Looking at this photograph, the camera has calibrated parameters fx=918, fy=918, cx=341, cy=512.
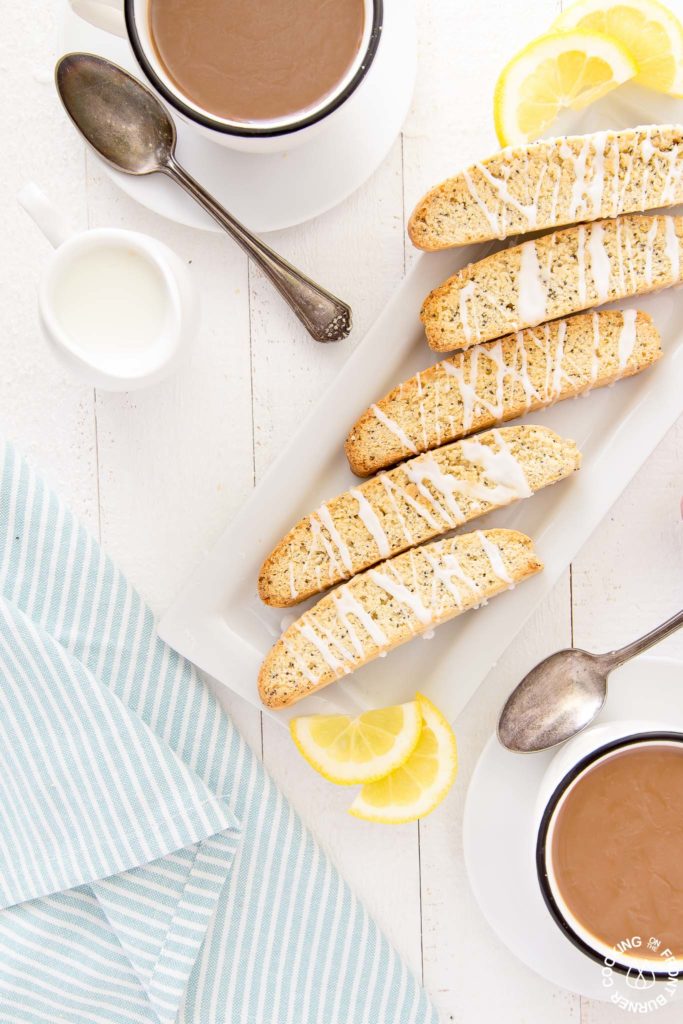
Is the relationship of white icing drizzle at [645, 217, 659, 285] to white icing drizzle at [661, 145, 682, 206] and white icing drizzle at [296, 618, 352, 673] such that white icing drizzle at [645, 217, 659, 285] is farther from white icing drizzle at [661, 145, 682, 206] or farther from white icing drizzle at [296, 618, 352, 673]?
white icing drizzle at [296, 618, 352, 673]

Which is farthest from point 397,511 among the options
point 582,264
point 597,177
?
point 597,177

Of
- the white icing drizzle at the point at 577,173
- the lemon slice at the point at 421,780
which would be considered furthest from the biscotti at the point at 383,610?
the white icing drizzle at the point at 577,173

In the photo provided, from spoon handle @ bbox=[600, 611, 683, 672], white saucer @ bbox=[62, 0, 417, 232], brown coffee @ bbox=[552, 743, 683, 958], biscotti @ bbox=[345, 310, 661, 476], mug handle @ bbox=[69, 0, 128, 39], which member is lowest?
brown coffee @ bbox=[552, 743, 683, 958]

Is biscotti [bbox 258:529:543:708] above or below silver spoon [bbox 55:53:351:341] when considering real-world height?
below

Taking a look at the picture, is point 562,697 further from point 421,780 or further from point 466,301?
point 466,301

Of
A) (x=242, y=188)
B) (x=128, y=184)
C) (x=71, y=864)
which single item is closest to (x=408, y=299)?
(x=242, y=188)

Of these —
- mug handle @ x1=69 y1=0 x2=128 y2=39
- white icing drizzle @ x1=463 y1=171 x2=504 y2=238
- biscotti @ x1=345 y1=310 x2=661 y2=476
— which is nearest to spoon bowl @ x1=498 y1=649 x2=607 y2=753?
biscotti @ x1=345 y1=310 x2=661 y2=476
